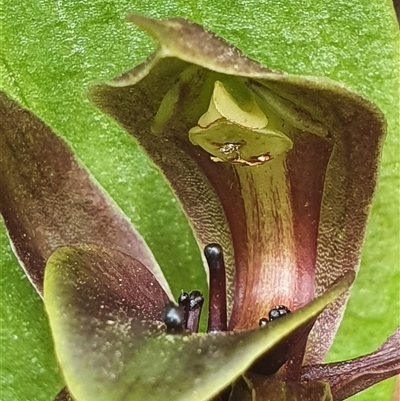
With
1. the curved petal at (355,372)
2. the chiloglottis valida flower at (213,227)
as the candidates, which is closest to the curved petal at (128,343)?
the chiloglottis valida flower at (213,227)

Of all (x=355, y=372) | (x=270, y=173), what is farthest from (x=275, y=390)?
(x=270, y=173)

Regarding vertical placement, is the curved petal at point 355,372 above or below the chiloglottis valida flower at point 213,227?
below

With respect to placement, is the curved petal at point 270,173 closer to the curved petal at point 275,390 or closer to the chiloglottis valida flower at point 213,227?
the chiloglottis valida flower at point 213,227

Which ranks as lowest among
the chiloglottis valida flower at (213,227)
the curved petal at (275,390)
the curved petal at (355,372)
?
the curved petal at (355,372)

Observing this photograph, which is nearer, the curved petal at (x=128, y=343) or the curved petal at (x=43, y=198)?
the curved petal at (x=128, y=343)

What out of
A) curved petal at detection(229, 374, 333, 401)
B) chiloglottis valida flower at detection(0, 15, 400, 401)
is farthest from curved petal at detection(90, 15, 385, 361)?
curved petal at detection(229, 374, 333, 401)

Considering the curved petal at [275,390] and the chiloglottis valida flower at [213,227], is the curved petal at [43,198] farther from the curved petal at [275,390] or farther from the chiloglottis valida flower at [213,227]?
the curved petal at [275,390]

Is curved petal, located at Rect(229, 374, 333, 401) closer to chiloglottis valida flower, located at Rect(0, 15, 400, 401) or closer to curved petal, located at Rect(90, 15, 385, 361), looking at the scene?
chiloglottis valida flower, located at Rect(0, 15, 400, 401)
